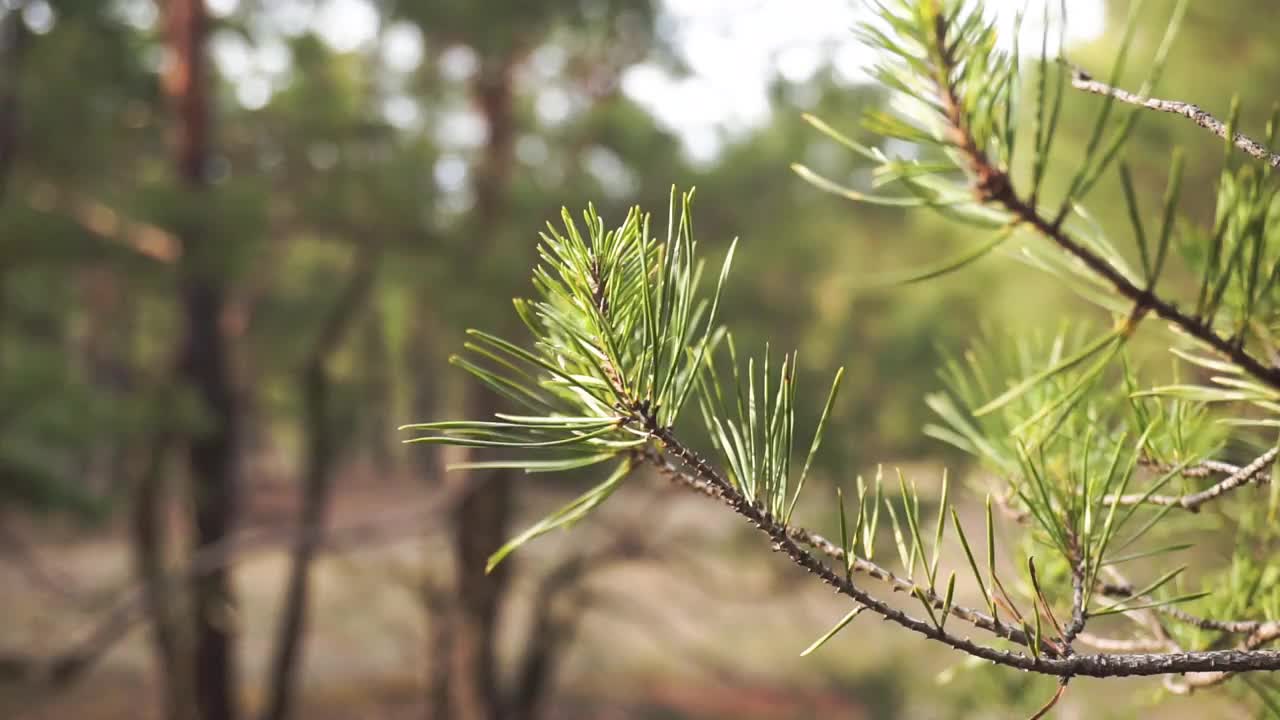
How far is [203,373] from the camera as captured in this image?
4.63 metres

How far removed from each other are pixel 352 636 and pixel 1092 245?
28.8 ft

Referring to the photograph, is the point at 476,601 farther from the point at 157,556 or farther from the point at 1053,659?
the point at 1053,659

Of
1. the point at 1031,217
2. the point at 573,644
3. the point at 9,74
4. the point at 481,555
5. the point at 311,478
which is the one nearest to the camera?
the point at 1031,217

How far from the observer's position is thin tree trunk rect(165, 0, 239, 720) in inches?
171

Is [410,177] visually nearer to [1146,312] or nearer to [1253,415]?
[1253,415]

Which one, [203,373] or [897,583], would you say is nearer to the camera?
[897,583]

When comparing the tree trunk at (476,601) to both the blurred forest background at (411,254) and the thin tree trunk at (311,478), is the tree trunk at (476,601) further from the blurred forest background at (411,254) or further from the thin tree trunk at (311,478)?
the thin tree trunk at (311,478)

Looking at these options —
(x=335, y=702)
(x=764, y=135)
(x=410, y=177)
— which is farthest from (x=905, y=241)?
(x=335, y=702)

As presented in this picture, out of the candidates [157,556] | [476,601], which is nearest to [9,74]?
[157,556]

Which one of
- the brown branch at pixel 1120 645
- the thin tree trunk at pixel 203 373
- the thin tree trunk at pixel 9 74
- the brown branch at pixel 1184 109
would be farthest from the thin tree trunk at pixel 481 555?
the brown branch at pixel 1184 109

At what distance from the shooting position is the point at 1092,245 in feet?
1.29

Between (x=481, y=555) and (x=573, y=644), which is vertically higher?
(x=481, y=555)

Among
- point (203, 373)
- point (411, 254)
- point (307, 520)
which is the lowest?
point (307, 520)

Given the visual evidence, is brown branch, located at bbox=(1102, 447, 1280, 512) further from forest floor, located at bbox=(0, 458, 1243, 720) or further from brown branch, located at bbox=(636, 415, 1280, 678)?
forest floor, located at bbox=(0, 458, 1243, 720)
